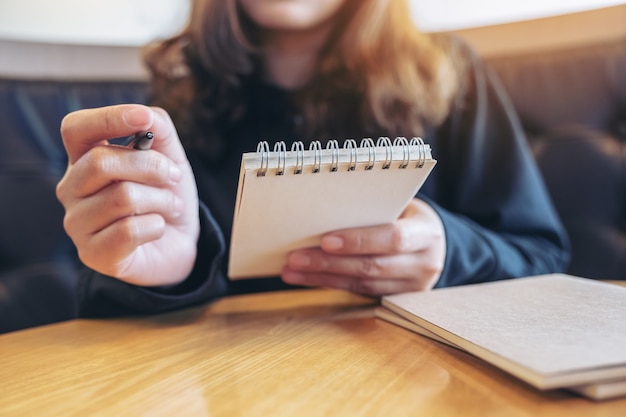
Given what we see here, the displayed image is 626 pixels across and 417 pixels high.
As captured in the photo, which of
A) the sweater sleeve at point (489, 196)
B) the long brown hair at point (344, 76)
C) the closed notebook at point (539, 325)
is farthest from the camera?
the long brown hair at point (344, 76)

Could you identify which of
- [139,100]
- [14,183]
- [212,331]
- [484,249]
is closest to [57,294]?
[14,183]

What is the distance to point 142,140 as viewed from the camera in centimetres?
39

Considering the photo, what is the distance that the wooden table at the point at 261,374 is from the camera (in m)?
0.25

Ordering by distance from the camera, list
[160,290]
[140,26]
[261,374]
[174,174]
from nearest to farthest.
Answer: [261,374], [174,174], [160,290], [140,26]

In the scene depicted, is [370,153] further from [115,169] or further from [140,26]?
[140,26]

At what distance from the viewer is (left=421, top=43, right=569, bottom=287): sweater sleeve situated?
0.57 metres

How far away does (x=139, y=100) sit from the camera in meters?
0.93

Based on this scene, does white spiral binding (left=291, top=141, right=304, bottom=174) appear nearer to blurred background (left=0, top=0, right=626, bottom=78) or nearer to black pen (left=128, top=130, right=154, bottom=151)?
black pen (left=128, top=130, right=154, bottom=151)

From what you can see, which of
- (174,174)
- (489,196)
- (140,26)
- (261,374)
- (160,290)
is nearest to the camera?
(261,374)

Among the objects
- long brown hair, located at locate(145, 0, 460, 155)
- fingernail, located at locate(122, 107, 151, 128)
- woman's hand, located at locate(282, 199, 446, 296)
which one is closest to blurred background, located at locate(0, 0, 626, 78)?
long brown hair, located at locate(145, 0, 460, 155)

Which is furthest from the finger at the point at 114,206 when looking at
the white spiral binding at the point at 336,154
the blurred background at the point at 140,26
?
the blurred background at the point at 140,26

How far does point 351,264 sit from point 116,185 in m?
0.21

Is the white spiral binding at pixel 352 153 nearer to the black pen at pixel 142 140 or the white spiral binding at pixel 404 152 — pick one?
the white spiral binding at pixel 404 152

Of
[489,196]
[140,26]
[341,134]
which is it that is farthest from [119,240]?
[140,26]
